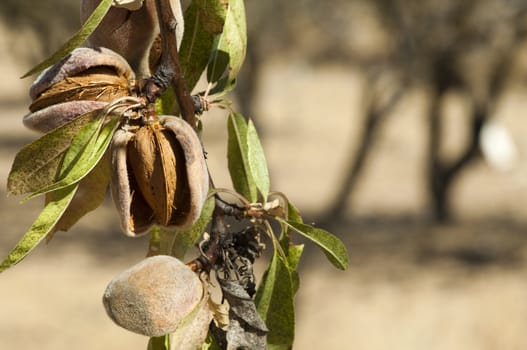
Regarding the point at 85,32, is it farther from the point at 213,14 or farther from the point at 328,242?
the point at 328,242

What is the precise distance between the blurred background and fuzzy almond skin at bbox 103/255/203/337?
415cm

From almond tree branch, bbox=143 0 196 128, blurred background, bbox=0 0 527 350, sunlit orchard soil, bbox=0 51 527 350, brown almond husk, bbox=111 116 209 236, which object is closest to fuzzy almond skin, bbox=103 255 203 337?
brown almond husk, bbox=111 116 209 236

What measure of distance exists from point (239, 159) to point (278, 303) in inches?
7.8

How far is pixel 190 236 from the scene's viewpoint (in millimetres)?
860

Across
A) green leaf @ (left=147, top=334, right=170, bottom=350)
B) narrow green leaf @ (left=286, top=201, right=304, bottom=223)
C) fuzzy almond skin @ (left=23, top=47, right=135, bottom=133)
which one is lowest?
green leaf @ (left=147, top=334, right=170, bottom=350)

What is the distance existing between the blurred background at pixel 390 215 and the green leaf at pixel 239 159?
153 inches

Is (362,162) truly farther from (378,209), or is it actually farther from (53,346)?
(378,209)

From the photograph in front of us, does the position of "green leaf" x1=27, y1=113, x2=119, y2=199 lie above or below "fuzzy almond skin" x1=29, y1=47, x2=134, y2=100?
below

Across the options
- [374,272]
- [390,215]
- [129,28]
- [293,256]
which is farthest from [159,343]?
[390,215]

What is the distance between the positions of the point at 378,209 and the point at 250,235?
7.64 m

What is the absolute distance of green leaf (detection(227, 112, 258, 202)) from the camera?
97cm

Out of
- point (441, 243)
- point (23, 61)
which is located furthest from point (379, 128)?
point (23, 61)

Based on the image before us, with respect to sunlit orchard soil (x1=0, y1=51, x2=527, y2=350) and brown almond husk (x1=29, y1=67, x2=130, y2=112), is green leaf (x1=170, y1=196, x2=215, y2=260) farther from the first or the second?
sunlit orchard soil (x1=0, y1=51, x2=527, y2=350)

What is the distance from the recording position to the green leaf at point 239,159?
38.2 inches
